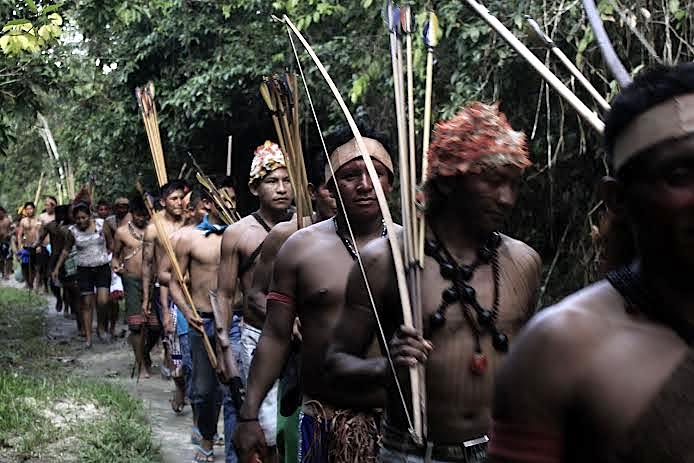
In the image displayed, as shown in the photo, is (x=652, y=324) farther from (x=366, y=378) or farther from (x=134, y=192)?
(x=134, y=192)

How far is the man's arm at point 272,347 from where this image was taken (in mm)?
4637

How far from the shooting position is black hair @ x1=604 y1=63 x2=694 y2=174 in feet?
5.86

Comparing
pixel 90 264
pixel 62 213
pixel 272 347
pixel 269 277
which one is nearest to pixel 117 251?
pixel 90 264

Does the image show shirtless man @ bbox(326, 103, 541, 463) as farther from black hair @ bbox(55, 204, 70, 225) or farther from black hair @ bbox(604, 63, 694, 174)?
black hair @ bbox(55, 204, 70, 225)

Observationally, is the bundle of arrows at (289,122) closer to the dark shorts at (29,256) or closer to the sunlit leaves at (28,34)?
the sunlit leaves at (28,34)

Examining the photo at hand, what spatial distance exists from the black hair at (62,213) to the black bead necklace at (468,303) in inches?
613

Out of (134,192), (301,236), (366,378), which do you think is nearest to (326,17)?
(134,192)

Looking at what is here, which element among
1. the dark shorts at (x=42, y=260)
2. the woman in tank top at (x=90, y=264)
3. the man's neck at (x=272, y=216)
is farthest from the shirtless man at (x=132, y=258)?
the dark shorts at (x=42, y=260)

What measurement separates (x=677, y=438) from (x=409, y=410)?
1.77m

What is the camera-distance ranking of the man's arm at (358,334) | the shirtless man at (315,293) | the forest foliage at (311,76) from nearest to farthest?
the man's arm at (358,334) < the shirtless man at (315,293) < the forest foliage at (311,76)

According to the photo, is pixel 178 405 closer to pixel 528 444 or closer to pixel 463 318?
pixel 463 318

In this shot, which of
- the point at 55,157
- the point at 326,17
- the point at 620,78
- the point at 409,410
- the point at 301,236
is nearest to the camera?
the point at 620,78

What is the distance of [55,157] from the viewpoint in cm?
3269

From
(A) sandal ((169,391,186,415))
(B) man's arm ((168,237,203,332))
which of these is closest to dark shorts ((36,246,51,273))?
(A) sandal ((169,391,186,415))
